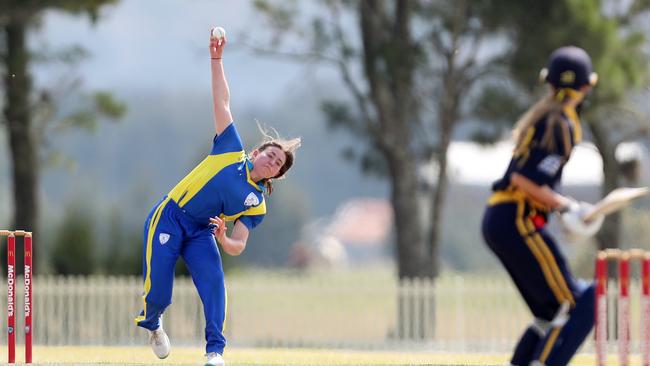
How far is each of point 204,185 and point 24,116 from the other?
50.6 feet

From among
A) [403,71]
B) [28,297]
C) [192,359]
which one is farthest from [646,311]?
[403,71]

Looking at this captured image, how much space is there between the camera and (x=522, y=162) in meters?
7.73

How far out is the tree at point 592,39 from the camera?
22.8m

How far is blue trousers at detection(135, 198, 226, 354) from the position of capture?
374 inches

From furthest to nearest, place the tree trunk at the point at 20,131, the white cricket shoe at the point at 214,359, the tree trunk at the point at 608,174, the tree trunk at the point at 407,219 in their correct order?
1. the tree trunk at the point at 407,219
2. the tree trunk at the point at 608,174
3. the tree trunk at the point at 20,131
4. the white cricket shoe at the point at 214,359

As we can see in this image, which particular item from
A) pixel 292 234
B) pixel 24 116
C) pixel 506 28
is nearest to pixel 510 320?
pixel 506 28

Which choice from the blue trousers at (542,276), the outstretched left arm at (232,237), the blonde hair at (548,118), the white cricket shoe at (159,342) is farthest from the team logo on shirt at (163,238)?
the blonde hair at (548,118)

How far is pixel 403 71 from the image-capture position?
2417cm

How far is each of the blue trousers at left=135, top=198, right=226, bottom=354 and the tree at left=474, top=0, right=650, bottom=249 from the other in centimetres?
1420

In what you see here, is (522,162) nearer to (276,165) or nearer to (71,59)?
(276,165)

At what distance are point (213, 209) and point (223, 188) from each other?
162mm

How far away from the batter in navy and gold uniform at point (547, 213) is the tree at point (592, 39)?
15.2 metres

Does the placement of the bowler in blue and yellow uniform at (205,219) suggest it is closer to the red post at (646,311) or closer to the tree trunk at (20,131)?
the red post at (646,311)

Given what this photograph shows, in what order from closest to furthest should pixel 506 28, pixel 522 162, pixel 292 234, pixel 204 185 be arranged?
pixel 522 162 < pixel 204 185 < pixel 506 28 < pixel 292 234
